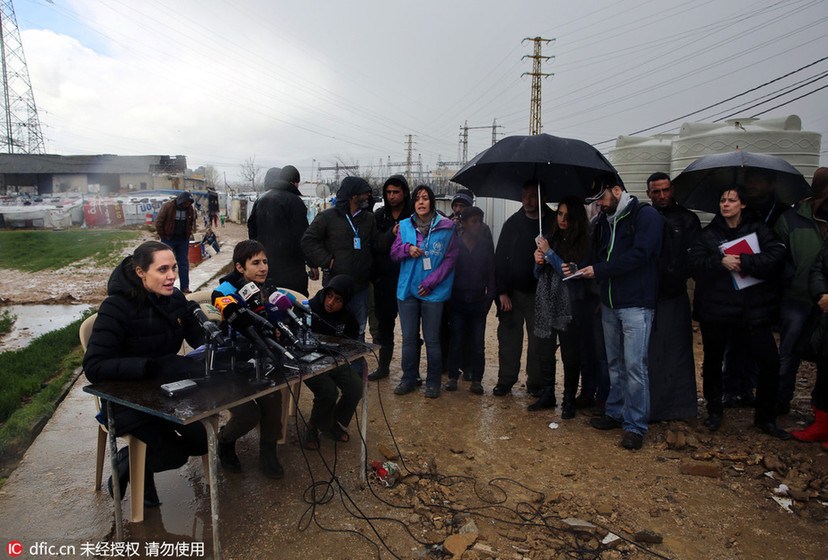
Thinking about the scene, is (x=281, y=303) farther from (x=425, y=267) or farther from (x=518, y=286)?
(x=518, y=286)

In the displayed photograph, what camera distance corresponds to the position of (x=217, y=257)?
1583 centimetres

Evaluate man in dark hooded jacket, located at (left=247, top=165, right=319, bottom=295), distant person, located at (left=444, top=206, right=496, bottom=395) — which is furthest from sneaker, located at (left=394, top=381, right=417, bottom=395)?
man in dark hooded jacket, located at (left=247, top=165, right=319, bottom=295)

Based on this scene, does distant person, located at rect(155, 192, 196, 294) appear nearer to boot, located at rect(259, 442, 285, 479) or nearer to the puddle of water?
the puddle of water

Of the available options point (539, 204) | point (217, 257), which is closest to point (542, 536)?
point (539, 204)

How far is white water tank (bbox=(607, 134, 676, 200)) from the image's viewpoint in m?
8.38

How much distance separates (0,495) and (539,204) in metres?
4.61

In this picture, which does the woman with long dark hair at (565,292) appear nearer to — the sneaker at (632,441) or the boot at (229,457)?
the sneaker at (632,441)

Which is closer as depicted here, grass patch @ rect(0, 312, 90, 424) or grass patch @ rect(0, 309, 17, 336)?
grass patch @ rect(0, 312, 90, 424)

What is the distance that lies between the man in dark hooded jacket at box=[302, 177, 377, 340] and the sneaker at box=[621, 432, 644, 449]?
8.55 ft

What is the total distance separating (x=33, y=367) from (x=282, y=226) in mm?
3300

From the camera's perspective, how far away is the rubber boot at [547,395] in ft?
15.8

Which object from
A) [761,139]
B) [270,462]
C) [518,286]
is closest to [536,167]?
[518,286]

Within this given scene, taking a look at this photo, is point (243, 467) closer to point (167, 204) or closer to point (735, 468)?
point (735, 468)

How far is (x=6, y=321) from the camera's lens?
8.17m
